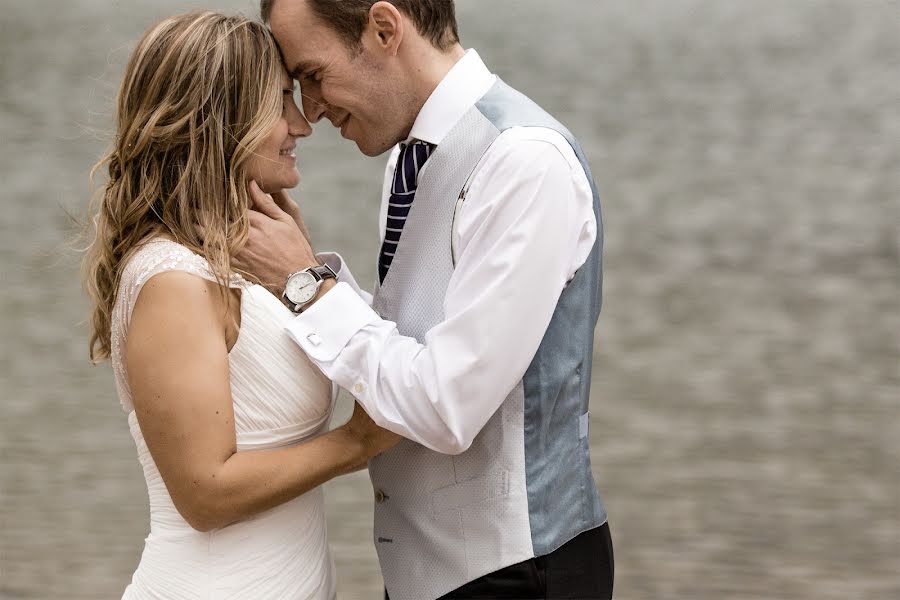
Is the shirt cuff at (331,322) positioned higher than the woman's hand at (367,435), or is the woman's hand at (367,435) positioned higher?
the shirt cuff at (331,322)

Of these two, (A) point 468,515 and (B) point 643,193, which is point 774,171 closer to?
(B) point 643,193

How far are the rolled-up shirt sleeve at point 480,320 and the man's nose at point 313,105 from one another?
37cm

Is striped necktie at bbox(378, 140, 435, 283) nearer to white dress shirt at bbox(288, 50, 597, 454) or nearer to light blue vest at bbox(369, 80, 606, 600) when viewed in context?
light blue vest at bbox(369, 80, 606, 600)

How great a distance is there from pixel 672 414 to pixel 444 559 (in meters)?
2.19

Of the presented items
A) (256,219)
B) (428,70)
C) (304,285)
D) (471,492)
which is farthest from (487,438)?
(428,70)

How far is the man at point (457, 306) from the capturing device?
4.75 ft

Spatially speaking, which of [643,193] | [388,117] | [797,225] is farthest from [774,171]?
[388,117]

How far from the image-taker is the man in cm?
145

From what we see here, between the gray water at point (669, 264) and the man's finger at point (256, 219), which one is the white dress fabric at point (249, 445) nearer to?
the man's finger at point (256, 219)

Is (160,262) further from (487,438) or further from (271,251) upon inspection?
(487,438)

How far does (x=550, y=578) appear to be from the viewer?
158 cm

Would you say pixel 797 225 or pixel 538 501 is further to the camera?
pixel 797 225

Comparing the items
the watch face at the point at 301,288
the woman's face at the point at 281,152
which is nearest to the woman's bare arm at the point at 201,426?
the watch face at the point at 301,288

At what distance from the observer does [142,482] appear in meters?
3.67
